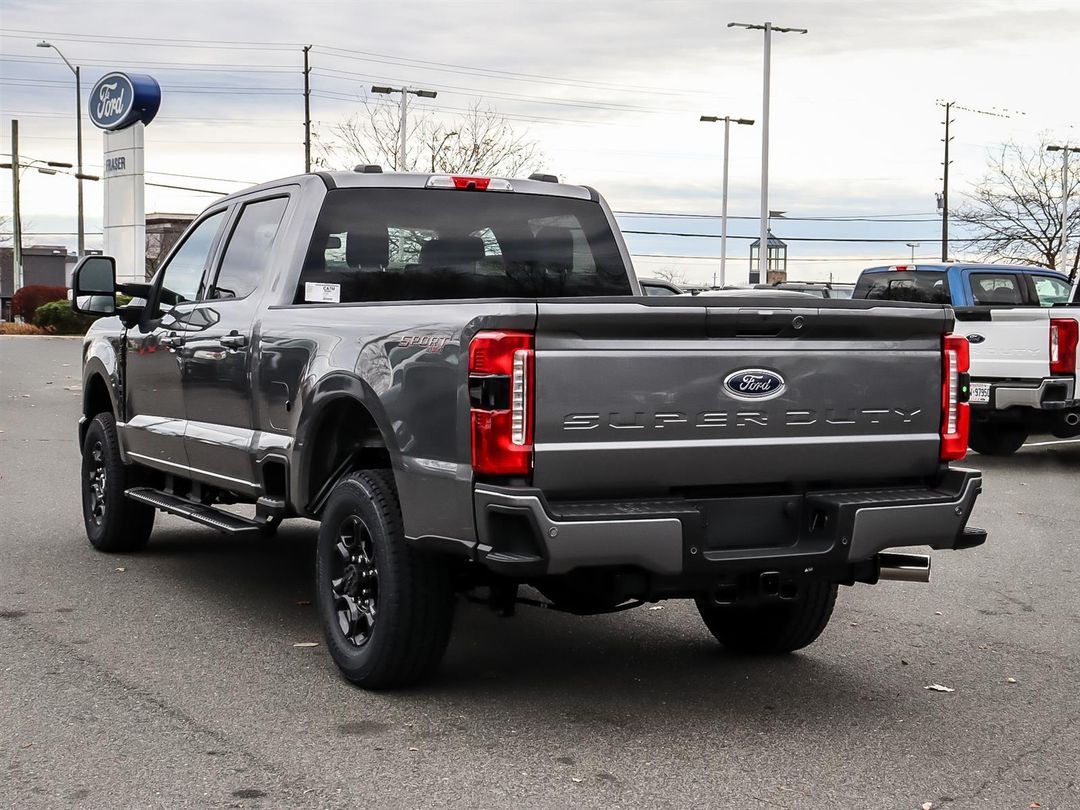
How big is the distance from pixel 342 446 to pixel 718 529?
180cm

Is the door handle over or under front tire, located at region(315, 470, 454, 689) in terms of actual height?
over

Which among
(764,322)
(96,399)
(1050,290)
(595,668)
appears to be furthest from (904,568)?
(1050,290)

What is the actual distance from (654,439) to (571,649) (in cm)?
179

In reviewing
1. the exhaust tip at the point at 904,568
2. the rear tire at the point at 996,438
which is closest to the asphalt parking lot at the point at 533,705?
the exhaust tip at the point at 904,568

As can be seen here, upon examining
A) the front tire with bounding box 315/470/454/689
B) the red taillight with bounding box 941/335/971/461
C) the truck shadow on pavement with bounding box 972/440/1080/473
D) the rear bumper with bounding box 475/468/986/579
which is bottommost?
the truck shadow on pavement with bounding box 972/440/1080/473

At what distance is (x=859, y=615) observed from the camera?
23.5 ft

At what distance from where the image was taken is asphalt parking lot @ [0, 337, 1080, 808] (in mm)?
4469

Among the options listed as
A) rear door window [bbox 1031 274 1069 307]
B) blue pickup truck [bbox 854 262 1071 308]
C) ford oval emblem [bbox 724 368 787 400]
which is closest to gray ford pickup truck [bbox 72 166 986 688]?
ford oval emblem [bbox 724 368 787 400]

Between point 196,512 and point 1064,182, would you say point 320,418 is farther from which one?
point 1064,182

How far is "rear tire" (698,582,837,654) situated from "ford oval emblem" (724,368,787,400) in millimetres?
1214

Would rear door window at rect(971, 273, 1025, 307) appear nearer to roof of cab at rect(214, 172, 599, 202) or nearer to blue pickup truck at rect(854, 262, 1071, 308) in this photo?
blue pickup truck at rect(854, 262, 1071, 308)

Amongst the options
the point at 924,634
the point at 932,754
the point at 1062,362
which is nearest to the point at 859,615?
the point at 924,634

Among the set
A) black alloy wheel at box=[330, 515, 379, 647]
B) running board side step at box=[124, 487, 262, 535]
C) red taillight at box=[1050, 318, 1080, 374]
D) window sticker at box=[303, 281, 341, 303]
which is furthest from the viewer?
red taillight at box=[1050, 318, 1080, 374]

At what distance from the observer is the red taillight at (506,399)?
4.68 meters
